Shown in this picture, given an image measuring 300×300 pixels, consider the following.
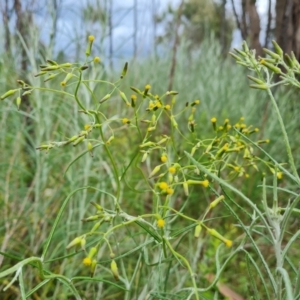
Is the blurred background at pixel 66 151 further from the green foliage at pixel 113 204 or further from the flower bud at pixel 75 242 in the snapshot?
the flower bud at pixel 75 242

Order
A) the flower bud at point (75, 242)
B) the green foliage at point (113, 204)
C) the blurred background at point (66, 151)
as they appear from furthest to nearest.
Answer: the blurred background at point (66, 151) → the green foliage at point (113, 204) → the flower bud at point (75, 242)

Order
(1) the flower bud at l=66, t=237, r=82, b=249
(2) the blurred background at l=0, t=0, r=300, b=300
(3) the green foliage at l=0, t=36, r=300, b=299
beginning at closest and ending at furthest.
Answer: (1) the flower bud at l=66, t=237, r=82, b=249 < (3) the green foliage at l=0, t=36, r=300, b=299 < (2) the blurred background at l=0, t=0, r=300, b=300

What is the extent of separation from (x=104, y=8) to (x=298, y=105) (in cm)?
92

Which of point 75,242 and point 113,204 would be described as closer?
point 75,242

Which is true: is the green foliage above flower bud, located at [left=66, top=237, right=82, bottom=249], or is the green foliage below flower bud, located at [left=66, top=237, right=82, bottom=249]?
below

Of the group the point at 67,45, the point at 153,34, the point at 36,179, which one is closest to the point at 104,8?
the point at 67,45

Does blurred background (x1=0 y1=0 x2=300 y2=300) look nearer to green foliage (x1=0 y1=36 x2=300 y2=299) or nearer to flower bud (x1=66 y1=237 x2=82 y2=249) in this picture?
green foliage (x1=0 y1=36 x2=300 y2=299)

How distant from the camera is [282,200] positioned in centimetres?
223

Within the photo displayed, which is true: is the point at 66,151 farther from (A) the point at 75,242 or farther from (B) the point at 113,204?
(A) the point at 75,242

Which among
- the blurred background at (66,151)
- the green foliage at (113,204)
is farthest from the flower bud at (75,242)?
the blurred background at (66,151)

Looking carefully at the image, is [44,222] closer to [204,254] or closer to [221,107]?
[204,254]

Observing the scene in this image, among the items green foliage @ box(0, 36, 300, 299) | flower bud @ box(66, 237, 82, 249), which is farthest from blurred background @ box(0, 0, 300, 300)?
flower bud @ box(66, 237, 82, 249)

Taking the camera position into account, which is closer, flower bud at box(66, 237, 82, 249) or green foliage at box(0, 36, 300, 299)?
flower bud at box(66, 237, 82, 249)

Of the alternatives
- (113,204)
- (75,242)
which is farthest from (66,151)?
(75,242)
